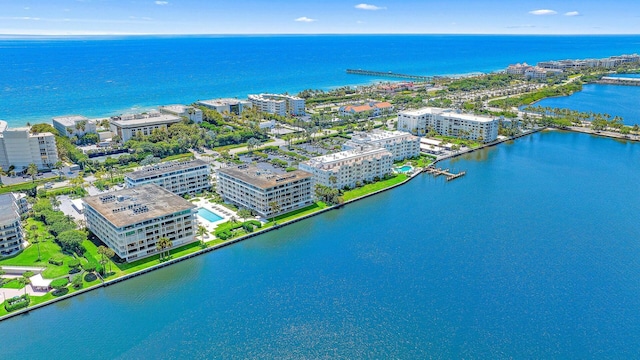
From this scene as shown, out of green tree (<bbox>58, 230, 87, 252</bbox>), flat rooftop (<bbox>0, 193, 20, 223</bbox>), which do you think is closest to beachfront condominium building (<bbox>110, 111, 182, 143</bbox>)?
flat rooftop (<bbox>0, 193, 20, 223</bbox>)

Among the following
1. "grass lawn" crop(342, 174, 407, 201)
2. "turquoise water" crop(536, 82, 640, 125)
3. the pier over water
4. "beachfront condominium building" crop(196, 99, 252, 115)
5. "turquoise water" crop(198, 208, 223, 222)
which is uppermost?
the pier over water

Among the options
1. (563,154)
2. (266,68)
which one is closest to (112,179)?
(563,154)

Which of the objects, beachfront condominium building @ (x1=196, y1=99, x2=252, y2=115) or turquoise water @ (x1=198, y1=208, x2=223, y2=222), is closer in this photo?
turquoise water @ (x1=198, y1=208, x2=223, y2=222)

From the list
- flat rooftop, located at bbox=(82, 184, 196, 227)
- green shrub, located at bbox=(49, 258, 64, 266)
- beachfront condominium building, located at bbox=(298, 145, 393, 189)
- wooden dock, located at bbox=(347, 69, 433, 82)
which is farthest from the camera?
wooden dock, located at bbox=(347, 69, 433, 82)

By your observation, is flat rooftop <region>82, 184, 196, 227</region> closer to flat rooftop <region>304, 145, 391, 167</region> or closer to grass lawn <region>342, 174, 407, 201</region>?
flat rooftop <region>304, 145, 391, 167</region>

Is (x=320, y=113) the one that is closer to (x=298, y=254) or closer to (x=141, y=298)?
(x=298, y=254)

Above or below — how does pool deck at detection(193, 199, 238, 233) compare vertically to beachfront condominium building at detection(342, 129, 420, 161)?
below

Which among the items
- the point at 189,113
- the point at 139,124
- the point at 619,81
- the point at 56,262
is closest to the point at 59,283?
the point at 56,262
